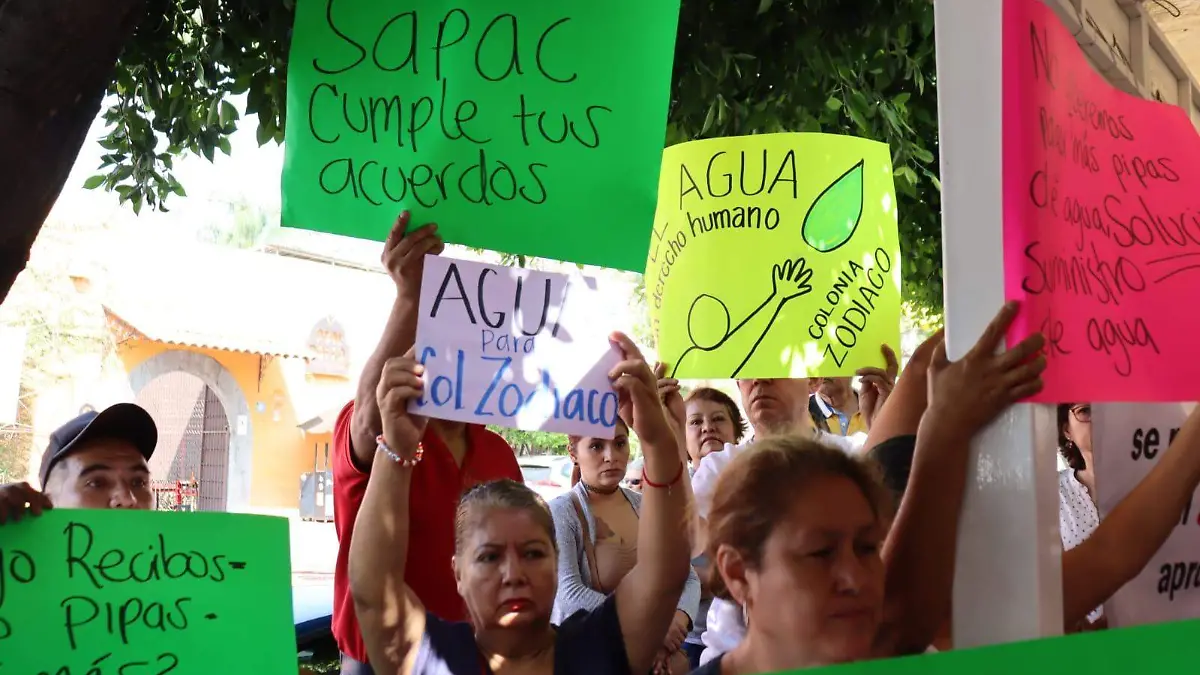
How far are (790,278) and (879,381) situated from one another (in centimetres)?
41

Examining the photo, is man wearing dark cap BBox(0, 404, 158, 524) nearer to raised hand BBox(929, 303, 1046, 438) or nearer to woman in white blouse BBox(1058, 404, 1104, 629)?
raised hand BBox(929, 303, 1046, 438)

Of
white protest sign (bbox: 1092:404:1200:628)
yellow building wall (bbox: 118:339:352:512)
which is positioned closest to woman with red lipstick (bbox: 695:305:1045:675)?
white protest sign (bbox: 1092:404:1200:628)

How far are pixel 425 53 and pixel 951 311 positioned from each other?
1.08 meters

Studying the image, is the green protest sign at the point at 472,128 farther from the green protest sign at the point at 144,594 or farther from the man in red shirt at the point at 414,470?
the green protest sign at the point at 144,594

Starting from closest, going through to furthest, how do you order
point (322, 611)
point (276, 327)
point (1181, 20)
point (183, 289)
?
point (1181, 20) → point (322, 611) → point (183, 289) → point (276, 327)

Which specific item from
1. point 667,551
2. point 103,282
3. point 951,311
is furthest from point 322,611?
point 103,282

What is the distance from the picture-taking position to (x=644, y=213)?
80.1 inches

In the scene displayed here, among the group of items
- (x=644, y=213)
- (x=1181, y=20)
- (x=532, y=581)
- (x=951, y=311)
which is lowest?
(x=532, y=581)

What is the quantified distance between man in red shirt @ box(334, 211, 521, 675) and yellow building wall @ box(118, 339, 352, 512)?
1472cm

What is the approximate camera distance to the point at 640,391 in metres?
1.93

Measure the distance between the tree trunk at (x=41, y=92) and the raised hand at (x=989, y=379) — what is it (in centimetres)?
122

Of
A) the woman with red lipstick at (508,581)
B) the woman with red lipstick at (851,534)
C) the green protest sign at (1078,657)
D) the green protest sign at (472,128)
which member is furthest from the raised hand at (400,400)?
the green protest sign at (1078,657)

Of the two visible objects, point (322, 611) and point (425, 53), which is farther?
point (322, 611)

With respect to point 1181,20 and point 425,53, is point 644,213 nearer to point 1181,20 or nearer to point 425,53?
point 425,53
